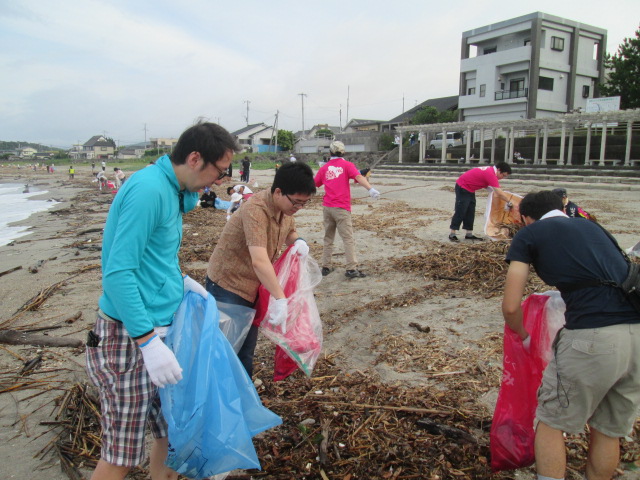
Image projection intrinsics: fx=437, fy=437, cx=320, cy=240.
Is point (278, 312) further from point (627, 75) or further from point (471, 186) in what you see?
point (627, 75)

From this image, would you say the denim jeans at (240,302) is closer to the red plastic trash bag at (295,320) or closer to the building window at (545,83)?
the red plastic trash bag at (295,320)

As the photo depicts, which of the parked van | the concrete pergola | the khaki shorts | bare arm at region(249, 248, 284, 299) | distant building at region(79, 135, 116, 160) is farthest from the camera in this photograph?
distant building at region(79, 135, 116, 160)

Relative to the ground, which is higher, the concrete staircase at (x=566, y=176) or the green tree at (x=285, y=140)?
the green tree at (x=285, y=140)

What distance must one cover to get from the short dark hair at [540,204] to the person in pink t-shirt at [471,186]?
5.20 metres

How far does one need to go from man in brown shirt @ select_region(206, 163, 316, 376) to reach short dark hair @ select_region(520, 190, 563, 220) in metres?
1.17

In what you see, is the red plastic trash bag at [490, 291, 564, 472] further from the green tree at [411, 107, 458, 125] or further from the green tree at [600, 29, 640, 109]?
the green tree at [411, 107, 458, 125]

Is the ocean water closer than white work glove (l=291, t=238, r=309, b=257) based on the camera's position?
No

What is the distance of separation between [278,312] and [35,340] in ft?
8.92

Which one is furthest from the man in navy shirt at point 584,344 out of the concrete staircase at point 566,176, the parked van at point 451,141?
the parked van at point 451,141

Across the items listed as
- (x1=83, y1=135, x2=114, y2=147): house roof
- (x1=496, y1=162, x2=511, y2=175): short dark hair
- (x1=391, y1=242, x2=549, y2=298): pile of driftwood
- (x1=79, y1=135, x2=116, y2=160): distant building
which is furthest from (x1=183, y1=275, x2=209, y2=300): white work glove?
(x1=83, y1=135, x2=114, y2=147): house roof

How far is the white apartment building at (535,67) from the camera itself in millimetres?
36469

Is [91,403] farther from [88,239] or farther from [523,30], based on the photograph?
[523,30]

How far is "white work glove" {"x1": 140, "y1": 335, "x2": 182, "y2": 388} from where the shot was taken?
1.62 metres

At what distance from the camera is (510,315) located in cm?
207
